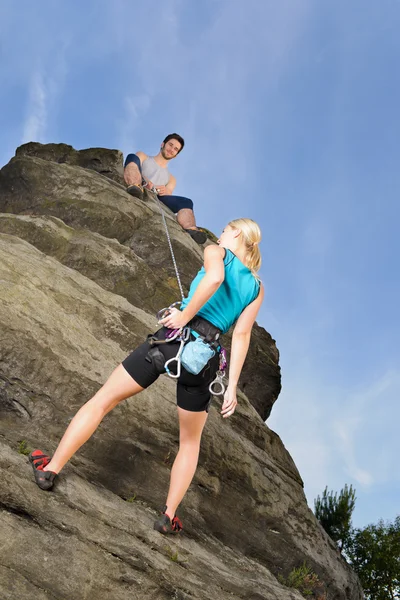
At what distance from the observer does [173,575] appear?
5680 mm

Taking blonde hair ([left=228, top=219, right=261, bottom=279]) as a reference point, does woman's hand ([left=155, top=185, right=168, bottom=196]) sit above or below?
above

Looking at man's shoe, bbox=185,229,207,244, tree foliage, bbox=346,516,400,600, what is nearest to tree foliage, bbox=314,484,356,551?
tree foliage, bbox=346,516,400,600

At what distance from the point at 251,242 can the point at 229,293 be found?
23.8 inches

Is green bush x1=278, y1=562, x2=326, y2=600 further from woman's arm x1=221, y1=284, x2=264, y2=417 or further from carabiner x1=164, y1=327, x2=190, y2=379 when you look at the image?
carabiner x1=164, y1=327, x2=190, y2=379

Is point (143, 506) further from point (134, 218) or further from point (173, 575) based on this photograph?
point (134, 218)

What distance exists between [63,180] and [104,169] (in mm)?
3131

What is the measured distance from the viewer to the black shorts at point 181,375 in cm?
579

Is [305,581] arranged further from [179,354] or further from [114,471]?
[179,354]

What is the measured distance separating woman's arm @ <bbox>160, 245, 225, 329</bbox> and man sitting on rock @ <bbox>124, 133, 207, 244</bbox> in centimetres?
1061

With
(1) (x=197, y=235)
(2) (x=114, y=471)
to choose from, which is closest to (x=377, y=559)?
(1) (x=197, y=235)

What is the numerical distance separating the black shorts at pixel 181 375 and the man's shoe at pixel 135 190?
1052cm

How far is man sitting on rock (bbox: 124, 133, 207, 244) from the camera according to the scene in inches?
633

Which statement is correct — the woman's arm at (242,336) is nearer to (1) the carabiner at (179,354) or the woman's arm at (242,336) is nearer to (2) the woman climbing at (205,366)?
(2) the woman climbing at (205,366)

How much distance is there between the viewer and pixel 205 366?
19.0 ft
